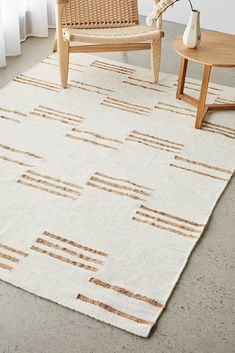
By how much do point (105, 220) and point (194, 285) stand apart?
0.47 m

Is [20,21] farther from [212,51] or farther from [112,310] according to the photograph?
[112,310]

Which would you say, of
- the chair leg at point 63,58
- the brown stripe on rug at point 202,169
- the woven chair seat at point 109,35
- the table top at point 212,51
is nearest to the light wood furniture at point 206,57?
the table top at point 212,51

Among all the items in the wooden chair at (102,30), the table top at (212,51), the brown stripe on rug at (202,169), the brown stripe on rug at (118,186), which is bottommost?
the brown stripe on rug at (118,186)

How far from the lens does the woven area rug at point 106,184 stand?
2.01 metres

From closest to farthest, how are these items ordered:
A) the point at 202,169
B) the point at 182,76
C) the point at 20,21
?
the point at 202,169 → the point at 182,76 → the point at 20,21

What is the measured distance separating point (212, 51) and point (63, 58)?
85 centimetres

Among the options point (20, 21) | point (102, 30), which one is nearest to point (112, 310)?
point (102, 30)

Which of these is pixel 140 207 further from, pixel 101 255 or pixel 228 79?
pixel 228 79

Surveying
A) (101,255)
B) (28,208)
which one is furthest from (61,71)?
(101,255)

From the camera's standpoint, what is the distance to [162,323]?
188cm

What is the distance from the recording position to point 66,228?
224cm

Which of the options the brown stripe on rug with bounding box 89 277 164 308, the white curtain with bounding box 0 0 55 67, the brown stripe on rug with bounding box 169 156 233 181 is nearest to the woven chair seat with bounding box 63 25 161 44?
the white curtain with bounding box 0 0 55 67

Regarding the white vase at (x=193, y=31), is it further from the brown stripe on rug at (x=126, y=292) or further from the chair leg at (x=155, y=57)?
the brown stripe on rug at (x=126, y=292)

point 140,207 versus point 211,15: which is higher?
point 211,15
